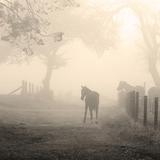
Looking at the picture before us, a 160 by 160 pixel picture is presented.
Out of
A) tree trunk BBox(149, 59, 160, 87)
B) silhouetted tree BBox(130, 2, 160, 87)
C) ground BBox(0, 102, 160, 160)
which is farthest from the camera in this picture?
silhouetted tree BBox(130, 2, 160, 87)

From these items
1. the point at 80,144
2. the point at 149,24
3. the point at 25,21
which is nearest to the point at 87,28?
the point at 149,24

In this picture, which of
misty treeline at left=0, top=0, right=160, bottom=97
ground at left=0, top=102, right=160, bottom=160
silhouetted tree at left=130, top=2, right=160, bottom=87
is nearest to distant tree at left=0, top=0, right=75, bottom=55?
ground at left=0, top=102, right=160, bottom=160

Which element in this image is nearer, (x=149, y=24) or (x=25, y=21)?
(x=25, y=21)

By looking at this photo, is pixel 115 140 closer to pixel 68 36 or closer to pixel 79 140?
pixel 79 140

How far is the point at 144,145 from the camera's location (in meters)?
17.2

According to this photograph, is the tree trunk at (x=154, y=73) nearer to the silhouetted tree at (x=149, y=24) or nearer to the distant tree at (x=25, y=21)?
the silhouetted tree at (x=149, y=24)

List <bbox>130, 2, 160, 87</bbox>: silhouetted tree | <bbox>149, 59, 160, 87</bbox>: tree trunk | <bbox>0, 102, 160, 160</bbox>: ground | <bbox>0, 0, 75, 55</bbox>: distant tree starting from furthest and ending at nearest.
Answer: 1. <bbox>130, 2, 160, 87</bbox>: silhouetted tree
2. <bbox>149, 59, 160, 87</bbox>: tree trunk
3. <bbox>0, 0, 75, 55</bbox>: distant tree
4. <bbox>0, 102, 160, 160</bbox>: ground

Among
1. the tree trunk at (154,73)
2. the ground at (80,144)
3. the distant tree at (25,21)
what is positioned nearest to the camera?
the ground at (80,144)

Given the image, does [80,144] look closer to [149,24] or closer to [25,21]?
[25,21]

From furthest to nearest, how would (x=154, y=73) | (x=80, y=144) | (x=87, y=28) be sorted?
(x=87, y=28)
(x=154, y=73)
(x=80, y=144)

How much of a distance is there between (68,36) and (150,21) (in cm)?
1112

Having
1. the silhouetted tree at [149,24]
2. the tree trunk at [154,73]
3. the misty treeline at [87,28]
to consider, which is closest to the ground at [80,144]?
the tree trunk at [154,73]

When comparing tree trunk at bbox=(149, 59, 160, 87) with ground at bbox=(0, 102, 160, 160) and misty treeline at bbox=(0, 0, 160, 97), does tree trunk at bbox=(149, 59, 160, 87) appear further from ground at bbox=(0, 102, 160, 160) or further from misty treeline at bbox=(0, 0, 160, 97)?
ground at bbox=(0, 102, 160, 160)

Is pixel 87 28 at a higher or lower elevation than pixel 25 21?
higher
